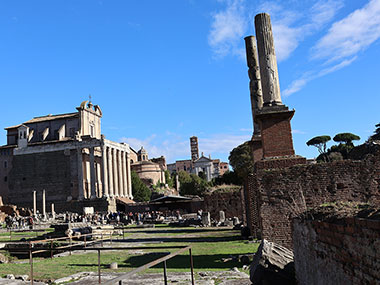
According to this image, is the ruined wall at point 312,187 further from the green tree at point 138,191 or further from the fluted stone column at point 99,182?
the green tree at point 138,191

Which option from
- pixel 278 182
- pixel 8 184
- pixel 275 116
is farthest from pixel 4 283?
pixel 8 184

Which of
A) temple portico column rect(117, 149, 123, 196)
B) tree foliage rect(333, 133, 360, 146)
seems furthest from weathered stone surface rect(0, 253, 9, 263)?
tree foliage rect(333, 133, 360, 146)

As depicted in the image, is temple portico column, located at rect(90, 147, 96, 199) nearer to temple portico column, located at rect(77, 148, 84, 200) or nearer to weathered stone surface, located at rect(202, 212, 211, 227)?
temple portico column, located at rect(77, 148, 84, 200)

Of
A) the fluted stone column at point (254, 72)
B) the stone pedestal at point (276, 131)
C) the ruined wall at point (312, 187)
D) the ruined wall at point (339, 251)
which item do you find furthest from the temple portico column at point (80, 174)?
the ruined wall at point (339, 251)

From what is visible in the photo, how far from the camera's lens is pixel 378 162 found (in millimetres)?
9422

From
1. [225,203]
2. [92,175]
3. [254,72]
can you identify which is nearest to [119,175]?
[92,175]

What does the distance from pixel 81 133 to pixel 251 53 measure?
2075 inches

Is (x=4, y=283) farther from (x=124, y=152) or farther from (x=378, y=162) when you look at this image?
(x=124, y=152)

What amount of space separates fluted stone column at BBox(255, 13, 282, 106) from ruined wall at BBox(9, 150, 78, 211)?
2090 inches

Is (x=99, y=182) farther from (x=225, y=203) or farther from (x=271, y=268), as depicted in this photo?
(x=271, y=268)

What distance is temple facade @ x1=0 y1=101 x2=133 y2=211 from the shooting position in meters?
58.2

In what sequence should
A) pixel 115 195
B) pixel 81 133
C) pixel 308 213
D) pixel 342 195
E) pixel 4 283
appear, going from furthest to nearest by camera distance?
pixel 81 133, pixel 115 195, pixel 342 195, pixel 4 283, pixel 308 213

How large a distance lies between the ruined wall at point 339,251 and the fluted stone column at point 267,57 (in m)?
6.17

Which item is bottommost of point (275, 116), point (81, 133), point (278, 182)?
point (278, 182)
